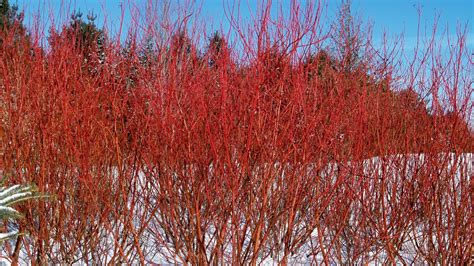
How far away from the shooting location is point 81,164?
393cm

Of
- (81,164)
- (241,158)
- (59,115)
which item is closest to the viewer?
(241,158)

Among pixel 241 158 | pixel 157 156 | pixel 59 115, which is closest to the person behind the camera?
pixel 241 158

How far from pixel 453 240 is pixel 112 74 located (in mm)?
2799

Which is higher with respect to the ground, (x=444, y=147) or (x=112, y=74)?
(x=112, y=74)

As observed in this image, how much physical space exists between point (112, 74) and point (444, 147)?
2557 mm

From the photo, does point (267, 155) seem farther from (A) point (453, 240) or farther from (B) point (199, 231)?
(A) point (453, 240)

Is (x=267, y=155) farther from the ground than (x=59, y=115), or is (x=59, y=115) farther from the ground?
(x=59, y=115)

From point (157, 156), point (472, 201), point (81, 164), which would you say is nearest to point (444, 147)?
point (472, 201)

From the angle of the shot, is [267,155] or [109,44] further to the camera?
[109,44]

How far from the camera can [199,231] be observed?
11.2 feet

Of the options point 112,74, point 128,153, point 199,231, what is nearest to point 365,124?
point 199,231

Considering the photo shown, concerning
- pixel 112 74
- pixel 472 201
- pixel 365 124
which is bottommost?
pixel 472 201

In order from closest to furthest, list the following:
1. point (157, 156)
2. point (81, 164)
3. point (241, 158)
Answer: point (241, 158) < point (157, 156) < point (81, 164)

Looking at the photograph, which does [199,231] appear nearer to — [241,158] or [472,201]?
[241,158]
